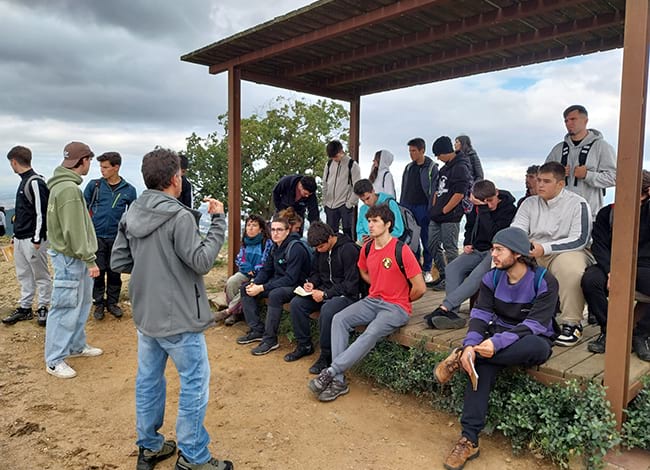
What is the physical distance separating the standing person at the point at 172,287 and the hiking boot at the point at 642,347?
3.03 metres

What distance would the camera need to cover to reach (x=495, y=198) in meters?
4.62

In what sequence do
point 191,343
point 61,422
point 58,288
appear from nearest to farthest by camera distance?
point 191,343 < point 61,422 < point 58,288

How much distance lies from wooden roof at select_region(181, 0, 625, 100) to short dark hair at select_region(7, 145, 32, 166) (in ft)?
7.27

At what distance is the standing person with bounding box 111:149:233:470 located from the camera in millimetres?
2582

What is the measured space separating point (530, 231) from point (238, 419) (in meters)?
2.90

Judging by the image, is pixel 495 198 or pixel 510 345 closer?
pixel 510 345

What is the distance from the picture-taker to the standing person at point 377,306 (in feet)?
13.1

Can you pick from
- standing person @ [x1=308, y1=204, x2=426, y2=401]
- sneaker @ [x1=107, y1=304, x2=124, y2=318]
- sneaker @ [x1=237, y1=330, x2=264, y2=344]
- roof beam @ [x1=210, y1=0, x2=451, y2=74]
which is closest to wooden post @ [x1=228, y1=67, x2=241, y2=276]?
roof beam @ [x1=210, y1=0, x2=451, y2=74]

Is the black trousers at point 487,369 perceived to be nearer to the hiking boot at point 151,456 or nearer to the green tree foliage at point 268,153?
the hiking boot at point 151,456

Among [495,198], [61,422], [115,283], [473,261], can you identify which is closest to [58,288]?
[61,422]

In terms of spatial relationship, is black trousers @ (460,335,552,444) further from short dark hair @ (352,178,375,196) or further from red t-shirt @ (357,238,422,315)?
short dark hair @ (352,178,375,196)

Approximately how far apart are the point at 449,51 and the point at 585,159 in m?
2.39

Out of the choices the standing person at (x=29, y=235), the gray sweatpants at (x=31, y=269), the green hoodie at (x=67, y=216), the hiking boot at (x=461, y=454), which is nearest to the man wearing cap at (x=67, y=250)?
the green hoodie at (x=67, y=216)

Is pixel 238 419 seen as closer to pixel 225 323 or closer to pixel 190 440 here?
pixel 190 440
